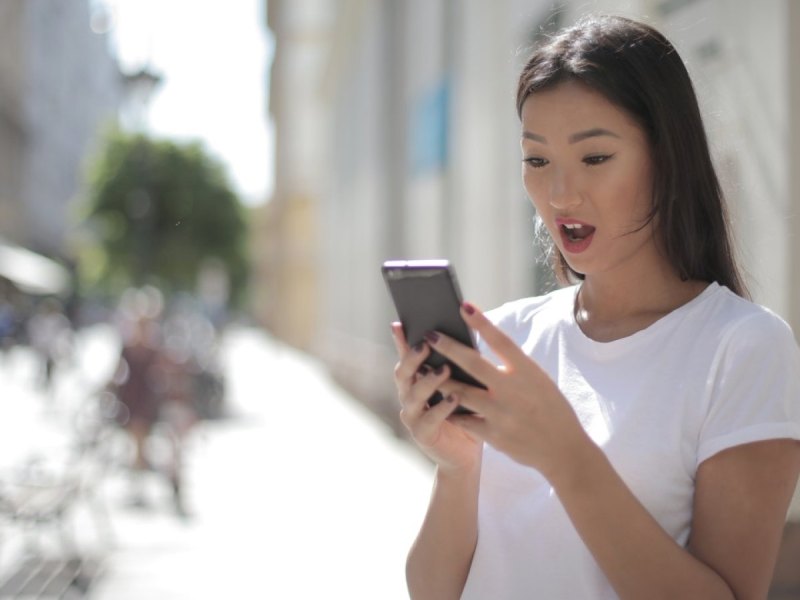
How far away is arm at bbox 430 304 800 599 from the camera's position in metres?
1.44

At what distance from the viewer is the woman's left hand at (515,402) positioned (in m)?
1.41

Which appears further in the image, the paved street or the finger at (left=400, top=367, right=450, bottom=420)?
the paved street

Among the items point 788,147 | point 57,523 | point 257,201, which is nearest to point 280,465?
point 57,523

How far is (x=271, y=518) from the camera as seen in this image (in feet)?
32.0

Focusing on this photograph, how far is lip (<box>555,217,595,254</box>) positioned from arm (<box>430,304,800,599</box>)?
26cm

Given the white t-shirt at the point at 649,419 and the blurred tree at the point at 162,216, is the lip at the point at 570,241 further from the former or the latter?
the blurred tree at the point at 162,216

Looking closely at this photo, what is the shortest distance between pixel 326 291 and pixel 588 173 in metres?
32.0

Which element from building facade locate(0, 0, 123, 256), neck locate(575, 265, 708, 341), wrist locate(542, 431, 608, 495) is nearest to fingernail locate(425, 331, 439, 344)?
wrist locate(542, 431, 608, 495)

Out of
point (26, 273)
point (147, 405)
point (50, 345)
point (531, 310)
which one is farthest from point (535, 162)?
point (26, 273)

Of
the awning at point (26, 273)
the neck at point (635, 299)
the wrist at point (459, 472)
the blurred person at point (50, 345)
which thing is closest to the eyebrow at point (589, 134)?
the neck at point (635, 299)

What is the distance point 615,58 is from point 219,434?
16308mm

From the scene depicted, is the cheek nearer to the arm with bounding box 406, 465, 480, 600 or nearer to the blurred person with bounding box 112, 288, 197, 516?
Answer: the arm with bounding box 406, 465, 480, 600

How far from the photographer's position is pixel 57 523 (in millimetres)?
7777

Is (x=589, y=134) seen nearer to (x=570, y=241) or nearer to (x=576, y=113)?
(x=576, y=113)
